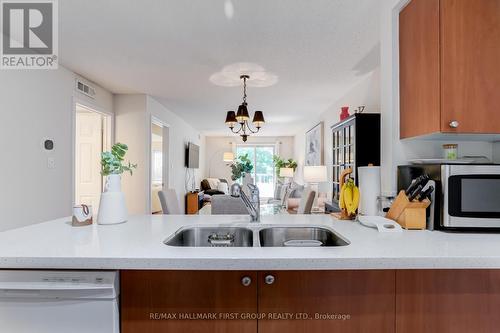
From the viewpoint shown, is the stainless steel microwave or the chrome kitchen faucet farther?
the chrome kitchen faucet

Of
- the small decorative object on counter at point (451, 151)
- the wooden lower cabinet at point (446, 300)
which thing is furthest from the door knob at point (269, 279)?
the small decorative object on counter at point (451, 151)

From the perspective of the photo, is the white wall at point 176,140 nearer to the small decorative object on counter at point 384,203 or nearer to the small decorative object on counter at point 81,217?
the small decorative object on counter at point 81,217

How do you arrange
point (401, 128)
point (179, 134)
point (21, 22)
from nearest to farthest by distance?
point (401, 128), point (21, 22), point (179, 134)

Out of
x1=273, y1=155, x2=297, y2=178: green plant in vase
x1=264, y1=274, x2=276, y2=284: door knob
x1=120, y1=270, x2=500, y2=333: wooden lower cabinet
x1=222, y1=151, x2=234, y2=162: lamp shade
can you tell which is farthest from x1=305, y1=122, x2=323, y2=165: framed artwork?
x1=264, y1=274, x2=276, y2=284: door knob

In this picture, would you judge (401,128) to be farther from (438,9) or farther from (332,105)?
(332,105)

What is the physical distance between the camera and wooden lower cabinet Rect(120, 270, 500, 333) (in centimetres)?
99

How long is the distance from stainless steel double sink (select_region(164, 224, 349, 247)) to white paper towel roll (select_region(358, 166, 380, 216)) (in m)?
0.34

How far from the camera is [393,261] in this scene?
0.97 metres

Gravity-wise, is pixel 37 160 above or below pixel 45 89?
below

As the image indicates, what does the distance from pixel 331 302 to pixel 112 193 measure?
1.20 m

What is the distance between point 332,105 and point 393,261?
4.49m

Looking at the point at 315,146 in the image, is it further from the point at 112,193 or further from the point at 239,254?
the point at 239,254

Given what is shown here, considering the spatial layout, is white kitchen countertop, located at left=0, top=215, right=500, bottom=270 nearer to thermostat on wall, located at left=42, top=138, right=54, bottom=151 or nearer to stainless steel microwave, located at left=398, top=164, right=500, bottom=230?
stainless steel microwave, located at left=398, top=164, right=500, bottom=230

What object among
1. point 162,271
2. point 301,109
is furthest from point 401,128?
point 301,109
